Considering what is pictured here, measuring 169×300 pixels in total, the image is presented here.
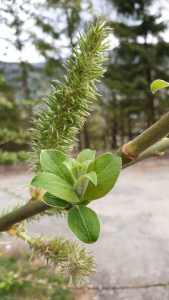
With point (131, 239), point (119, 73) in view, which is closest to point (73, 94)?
point (131, 239)

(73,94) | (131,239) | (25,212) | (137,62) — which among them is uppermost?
(137,62)

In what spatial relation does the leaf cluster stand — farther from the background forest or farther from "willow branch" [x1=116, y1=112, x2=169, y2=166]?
A: the background forest

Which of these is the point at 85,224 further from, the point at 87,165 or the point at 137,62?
the point at 137,62

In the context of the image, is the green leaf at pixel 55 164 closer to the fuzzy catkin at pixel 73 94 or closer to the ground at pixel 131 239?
the fuzzy catkin at pixel 73 94

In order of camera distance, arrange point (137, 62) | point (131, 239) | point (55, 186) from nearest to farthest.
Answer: point (55, 186) → point (131, 239) → point (137, 62)

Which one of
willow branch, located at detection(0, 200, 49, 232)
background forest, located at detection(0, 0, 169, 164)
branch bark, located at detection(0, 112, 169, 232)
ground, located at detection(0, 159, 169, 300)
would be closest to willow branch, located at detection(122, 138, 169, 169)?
branch bark, located at detection(0, 112, 169, 232)

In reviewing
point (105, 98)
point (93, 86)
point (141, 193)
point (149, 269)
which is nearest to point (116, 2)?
point (105, 98)
